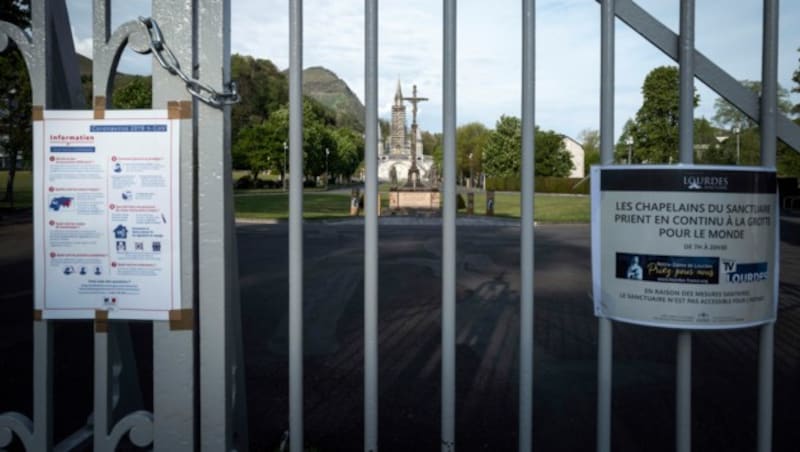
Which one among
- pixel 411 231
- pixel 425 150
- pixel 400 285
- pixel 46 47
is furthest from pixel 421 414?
pixel 425 150

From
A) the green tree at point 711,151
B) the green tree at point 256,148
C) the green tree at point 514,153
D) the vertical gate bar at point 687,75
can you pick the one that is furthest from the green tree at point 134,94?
the vertical gate bar at point 687,75

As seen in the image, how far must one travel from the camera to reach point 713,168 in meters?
1.90

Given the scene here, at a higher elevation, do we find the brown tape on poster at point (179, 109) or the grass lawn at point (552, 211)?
the brown tape on poster at point (179, 109)

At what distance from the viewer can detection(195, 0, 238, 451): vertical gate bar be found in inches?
80.4

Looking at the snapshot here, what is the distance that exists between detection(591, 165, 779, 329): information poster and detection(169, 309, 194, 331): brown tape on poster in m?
1.44

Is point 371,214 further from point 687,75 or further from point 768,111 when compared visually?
point 768,111

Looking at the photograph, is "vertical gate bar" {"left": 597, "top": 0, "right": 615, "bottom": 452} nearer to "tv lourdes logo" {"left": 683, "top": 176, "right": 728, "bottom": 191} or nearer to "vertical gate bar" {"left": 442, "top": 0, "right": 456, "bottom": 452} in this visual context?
"tv lourdes logo" {"left": 683, "top": 176, "right": 728, "bottom": 191}

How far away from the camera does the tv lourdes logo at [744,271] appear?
1.93m

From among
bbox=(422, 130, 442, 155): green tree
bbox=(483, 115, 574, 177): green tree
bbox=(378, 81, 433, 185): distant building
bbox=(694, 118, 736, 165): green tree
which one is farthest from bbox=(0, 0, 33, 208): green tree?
bbox=(422, 130, 442, 155): green tree

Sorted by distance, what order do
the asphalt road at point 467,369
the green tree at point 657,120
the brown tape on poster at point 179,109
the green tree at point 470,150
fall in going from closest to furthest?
1. the brown tape on poster at point 179,109
2. the asphalt road at point 467,369
3. the green tree at point 657,120
4. the green tree at point 470,150

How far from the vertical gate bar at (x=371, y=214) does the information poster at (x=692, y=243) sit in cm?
75

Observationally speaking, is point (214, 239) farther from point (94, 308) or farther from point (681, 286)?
point (681, 286)

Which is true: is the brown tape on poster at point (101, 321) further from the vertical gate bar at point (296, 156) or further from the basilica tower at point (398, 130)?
the basilica tower at point (398, 130)

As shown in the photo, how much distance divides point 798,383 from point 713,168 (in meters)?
4.26
